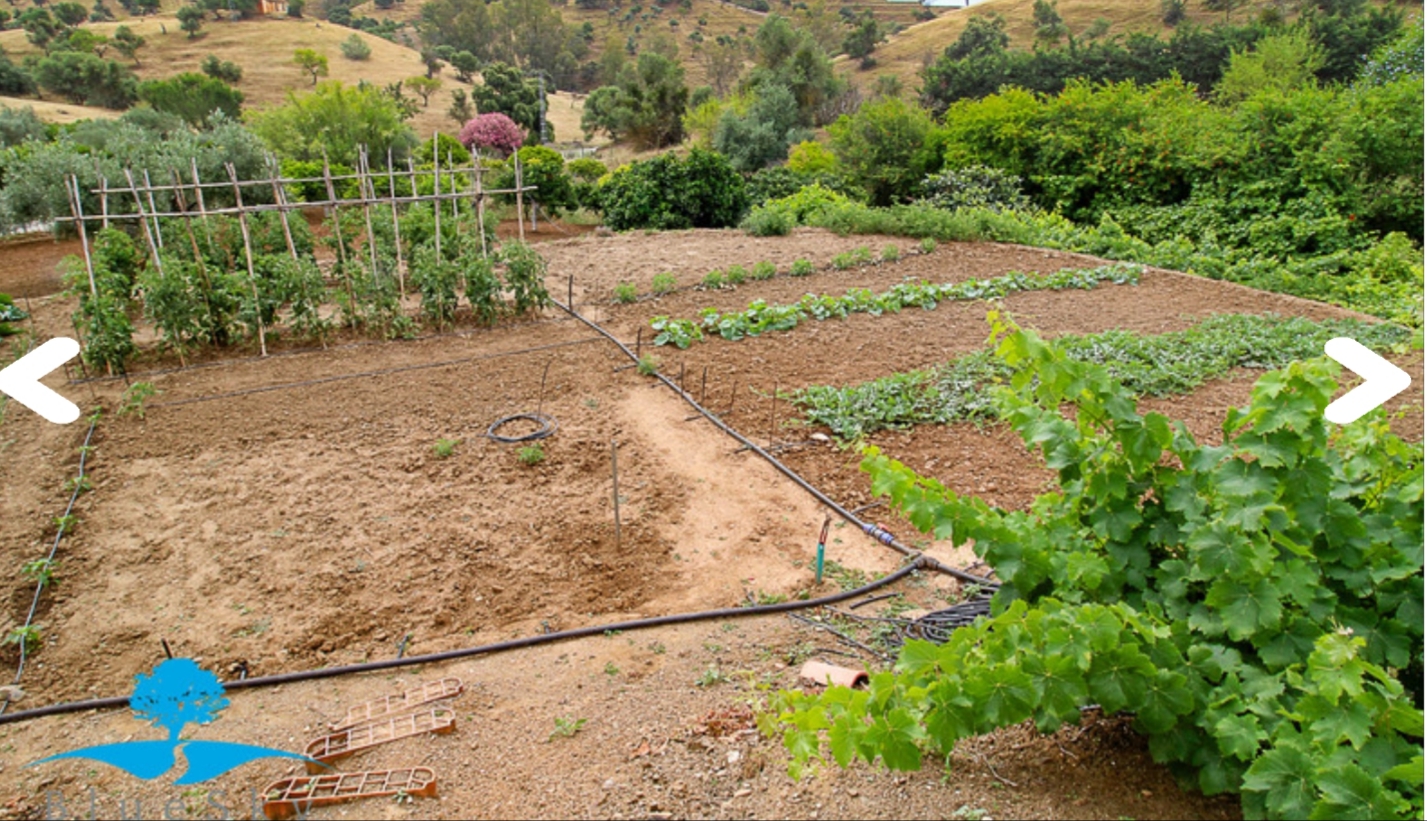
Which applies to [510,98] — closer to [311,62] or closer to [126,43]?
[311,62]

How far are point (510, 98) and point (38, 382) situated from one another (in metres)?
34.1

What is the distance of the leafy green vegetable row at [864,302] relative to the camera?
8250 mm

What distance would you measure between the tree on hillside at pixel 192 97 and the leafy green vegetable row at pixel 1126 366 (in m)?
30.7

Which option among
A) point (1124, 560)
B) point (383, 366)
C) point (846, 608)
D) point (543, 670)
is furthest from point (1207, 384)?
point (383, 366)

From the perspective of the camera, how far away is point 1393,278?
413 inches

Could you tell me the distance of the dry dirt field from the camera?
300 centimetres

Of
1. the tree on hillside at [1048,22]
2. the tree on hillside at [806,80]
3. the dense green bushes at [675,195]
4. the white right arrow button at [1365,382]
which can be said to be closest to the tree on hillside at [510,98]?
the tree on hillside at [806,80]

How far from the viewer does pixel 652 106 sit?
3052 centimetres

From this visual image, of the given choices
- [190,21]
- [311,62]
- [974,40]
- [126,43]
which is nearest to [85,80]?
[126,43]

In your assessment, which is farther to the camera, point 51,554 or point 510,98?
point 510,98

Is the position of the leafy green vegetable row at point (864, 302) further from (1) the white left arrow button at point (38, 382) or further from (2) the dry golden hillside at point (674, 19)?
(2) the dry golden hillside at point (674, 19)

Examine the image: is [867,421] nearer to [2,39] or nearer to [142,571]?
[142,571]

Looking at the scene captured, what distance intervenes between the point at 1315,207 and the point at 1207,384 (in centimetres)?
787

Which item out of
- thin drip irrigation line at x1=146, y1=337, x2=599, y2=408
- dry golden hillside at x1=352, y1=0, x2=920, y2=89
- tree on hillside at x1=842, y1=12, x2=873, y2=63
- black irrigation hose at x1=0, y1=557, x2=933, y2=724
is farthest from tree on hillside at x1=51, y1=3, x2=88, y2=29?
black irrigation hose at x1=0, y1=557, x2=933, y2=724
